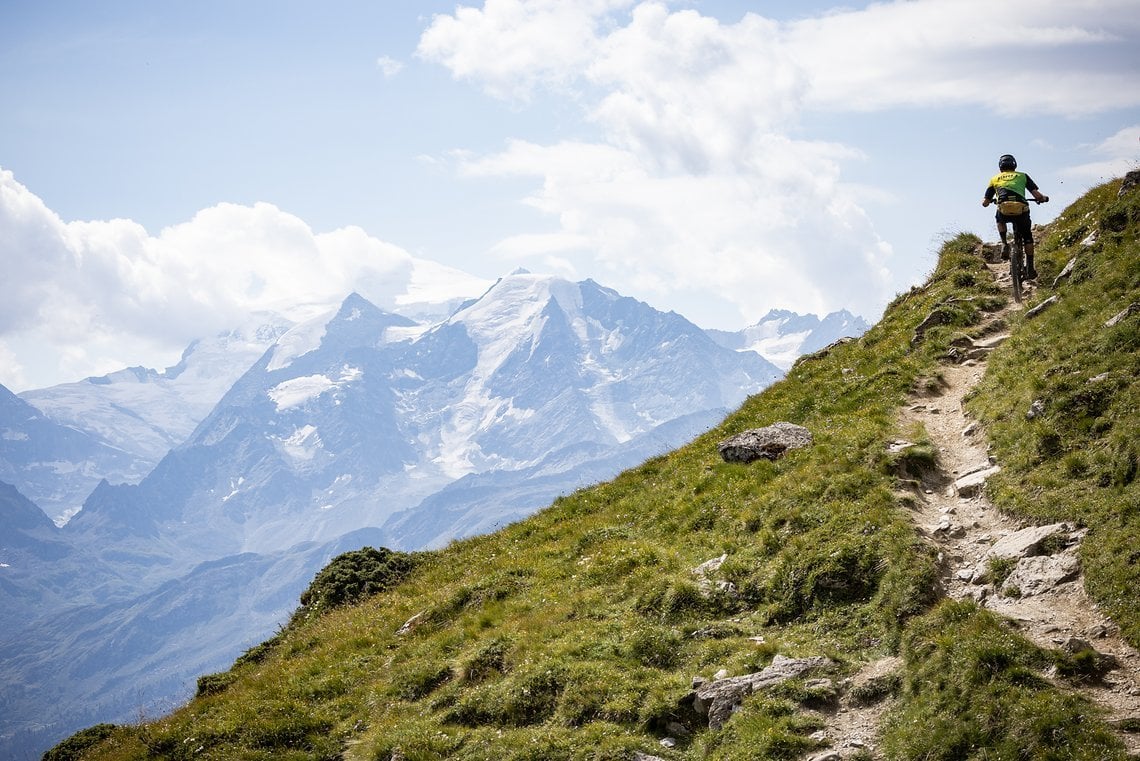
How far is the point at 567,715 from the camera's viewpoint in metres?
Result: 18.3

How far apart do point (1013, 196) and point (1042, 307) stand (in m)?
4.49

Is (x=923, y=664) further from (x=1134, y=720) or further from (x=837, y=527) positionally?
Result: (x=837, y=527)

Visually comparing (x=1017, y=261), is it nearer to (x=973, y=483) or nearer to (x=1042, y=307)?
(x=1042, y=307)

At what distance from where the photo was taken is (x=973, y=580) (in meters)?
17.8

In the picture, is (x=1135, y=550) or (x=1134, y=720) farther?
(x=1135, y=550)

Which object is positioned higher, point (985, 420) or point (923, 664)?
point (985, 420)

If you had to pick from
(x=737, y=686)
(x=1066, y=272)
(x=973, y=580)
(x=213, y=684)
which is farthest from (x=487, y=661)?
(x=1066, y=272)

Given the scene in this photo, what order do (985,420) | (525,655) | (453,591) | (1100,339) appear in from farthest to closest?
(453,591) < (985,420) < (1100,339) < (525,655)

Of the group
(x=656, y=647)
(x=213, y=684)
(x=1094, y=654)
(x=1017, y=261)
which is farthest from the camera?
(x=1017, y=261)

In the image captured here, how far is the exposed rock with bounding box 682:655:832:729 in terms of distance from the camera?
54.6ft

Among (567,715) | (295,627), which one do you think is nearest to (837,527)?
(567,715)

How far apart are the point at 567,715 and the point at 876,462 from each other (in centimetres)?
1135

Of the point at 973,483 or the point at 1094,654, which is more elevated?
the point at 973,483

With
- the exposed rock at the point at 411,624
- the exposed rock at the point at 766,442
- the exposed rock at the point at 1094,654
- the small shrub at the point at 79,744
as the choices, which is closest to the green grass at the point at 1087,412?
the exposed rock at the point at 1094,654
